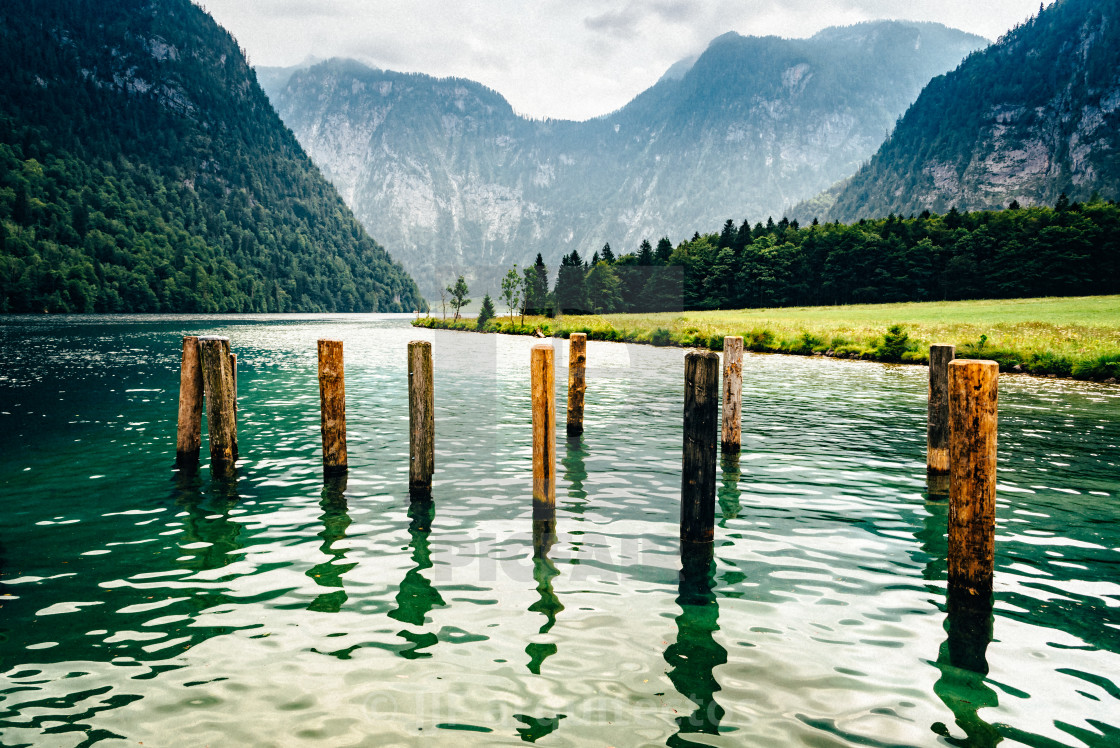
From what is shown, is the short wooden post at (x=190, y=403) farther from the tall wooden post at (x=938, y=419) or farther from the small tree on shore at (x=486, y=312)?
the small tree on shore at (x=486, y=312)

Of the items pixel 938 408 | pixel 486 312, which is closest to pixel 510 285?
pixel 486 312

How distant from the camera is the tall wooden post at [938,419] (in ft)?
35.4

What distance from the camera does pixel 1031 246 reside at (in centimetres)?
9044

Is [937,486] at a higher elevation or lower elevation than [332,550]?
higher

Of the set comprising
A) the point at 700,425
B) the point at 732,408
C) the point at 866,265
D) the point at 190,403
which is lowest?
the point at 732,408

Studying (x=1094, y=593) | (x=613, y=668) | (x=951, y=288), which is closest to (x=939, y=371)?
(x=1094, y=593)

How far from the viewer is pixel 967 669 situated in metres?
5.66

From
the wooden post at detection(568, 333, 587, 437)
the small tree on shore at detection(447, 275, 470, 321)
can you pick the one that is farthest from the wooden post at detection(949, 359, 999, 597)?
the small tree on shore at detection(447, 275, 470, 321)

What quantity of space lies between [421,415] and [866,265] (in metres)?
107

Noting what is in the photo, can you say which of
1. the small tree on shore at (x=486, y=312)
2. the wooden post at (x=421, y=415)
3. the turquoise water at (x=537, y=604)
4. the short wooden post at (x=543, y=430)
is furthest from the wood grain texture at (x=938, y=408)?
the small tree on shore at (x=486, y=312)

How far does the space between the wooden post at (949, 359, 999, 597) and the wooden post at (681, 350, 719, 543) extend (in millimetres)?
2384

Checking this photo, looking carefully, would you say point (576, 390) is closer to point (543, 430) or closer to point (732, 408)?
point (732, 408)

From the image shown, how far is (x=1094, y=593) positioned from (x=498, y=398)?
19542mm

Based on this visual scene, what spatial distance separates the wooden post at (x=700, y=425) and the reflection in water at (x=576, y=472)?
2.97 metres
